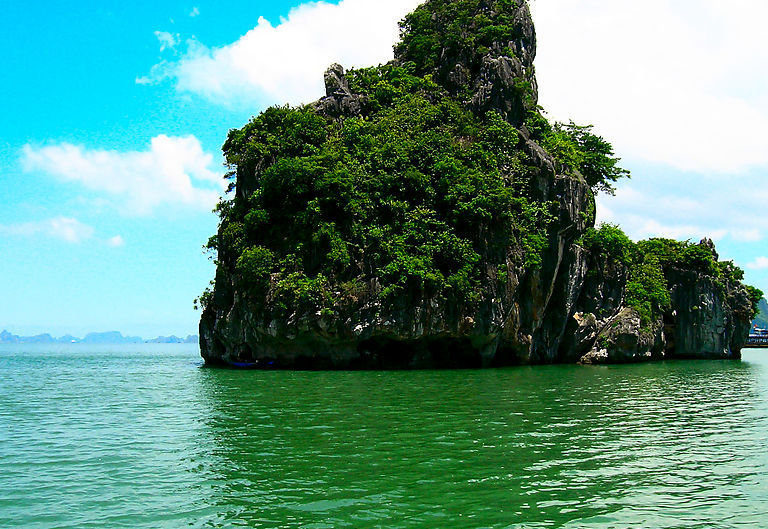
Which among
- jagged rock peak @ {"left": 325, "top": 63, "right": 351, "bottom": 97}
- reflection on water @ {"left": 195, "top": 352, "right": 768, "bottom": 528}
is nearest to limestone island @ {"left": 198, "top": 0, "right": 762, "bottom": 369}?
jagged rock peak @ {"left": 325, "top": 63, "right": 351, "bottom": 97}

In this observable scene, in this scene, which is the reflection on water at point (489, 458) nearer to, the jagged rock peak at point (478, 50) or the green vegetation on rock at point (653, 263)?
the green vegetation on rock at point (653, 263)

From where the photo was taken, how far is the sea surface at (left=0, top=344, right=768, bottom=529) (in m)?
8.38

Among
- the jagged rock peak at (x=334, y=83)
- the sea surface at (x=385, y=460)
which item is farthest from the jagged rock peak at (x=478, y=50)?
the sea surface at (x=385, y=460)

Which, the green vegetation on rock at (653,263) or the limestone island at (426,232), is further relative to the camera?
the green vegetation on rock at (653,263)

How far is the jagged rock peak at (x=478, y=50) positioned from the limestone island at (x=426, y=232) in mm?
145

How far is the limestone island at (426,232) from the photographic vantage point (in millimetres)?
32469

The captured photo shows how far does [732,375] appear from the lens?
32.1 metres

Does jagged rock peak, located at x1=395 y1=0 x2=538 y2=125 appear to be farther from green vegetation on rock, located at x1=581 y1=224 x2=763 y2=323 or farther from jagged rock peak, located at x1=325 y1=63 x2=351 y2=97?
green vegetation on rock, located at x1=581 y1=224 x2=763 y2=323

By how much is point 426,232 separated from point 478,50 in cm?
1652

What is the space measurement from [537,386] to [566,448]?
40.0ft

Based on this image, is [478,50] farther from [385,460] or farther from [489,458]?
[385,460]

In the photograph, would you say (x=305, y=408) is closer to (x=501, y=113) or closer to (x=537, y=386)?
(x=537, y=386)

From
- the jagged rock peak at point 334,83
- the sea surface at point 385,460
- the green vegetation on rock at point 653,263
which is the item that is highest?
the jagged rock peak at point 334,83

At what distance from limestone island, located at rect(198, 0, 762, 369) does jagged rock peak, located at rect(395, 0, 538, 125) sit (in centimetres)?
14
